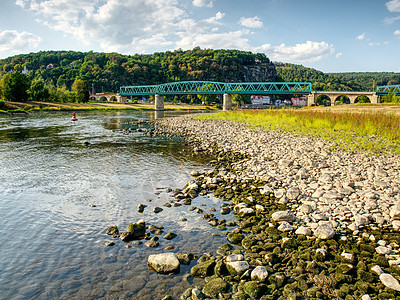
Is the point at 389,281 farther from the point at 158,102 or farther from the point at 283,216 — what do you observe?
the point at 158,102

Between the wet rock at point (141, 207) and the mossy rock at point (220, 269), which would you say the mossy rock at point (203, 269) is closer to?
the mossy rock at point (220, 269)

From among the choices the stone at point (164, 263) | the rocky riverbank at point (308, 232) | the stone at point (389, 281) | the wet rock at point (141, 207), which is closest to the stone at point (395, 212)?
the rocky riverbank at point (308, 232)

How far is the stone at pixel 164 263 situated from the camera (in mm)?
6613

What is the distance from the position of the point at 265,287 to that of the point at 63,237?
639cm

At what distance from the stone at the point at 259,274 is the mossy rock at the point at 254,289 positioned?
0.16 meters

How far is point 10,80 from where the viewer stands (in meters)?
95.9

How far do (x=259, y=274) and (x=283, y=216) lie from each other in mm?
2957

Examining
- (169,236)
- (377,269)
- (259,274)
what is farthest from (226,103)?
(259,274)

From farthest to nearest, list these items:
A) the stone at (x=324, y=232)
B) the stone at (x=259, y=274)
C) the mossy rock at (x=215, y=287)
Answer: the stone at (x=324, y=232), the stone at (x=259, y=274), the mossy rock at (x=215, y=287)

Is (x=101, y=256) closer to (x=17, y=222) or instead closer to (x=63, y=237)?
(x=63, y=237)

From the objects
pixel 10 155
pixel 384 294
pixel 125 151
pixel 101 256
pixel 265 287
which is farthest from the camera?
pixel 125 151

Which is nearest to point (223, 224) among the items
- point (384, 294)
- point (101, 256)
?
point (101, 256)

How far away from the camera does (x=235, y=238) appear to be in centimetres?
786

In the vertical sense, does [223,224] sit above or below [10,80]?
below
